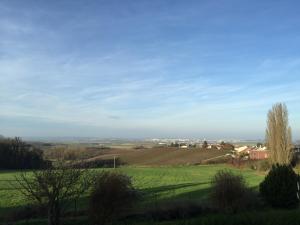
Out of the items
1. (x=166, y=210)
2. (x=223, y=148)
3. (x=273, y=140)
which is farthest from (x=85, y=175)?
(x=223, y=148)

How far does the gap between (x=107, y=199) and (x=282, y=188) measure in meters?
9.07

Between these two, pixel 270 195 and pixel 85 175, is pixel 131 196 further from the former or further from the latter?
pixel 270 195

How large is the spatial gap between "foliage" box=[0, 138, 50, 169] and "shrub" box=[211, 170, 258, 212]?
230 ft

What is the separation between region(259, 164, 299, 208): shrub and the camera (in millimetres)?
22516

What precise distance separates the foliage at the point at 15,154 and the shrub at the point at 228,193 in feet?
230

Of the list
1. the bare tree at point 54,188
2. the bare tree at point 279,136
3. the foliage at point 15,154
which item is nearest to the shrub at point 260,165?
the bare tree at point 279,136

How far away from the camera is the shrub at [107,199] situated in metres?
17.5

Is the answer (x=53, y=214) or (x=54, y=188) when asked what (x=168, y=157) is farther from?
(x=54, y=188)

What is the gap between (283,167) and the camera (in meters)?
23.0

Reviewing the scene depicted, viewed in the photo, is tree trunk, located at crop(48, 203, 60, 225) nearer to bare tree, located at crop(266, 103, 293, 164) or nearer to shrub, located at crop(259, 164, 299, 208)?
shrub, located at crop(259, 164, 299, 208)

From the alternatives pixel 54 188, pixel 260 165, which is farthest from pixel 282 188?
pixel 260 165

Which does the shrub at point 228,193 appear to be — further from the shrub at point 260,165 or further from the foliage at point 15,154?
the foliage at point 15,154

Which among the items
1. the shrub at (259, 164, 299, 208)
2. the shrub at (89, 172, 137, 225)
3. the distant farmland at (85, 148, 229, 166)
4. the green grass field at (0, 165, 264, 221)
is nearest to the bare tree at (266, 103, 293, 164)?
the green grass field at (0, 165, 264, 221)

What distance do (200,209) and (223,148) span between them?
81.6 m
